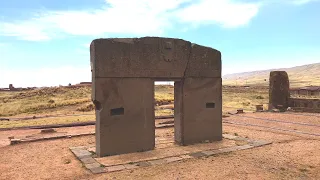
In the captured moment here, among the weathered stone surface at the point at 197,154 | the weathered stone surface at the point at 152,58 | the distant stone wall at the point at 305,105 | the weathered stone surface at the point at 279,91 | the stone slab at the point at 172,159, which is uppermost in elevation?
the weathered stone surface at the point at 152,58

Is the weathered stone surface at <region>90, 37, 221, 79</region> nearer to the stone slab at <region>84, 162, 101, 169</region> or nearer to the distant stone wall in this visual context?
the stone slab at <region>84, 162, 101, 169</region>

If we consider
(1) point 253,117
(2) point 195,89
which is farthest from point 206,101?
(1) point 253,117

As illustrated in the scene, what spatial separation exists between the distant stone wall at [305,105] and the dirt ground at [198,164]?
30.5ft

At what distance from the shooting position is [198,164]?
327 inches

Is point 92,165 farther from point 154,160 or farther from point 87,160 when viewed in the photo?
point 154,160

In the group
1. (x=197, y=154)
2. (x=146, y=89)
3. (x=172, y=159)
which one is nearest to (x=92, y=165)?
(x=172, y=159)

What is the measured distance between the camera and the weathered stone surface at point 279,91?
21781 millimetres

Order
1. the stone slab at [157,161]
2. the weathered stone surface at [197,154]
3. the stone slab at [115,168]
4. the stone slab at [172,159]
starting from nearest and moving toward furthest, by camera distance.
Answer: the stone slab at [115,168]
the stone slab at [157,161]
the stone slab at [172,159]
the weathered stone surface at [197,154]

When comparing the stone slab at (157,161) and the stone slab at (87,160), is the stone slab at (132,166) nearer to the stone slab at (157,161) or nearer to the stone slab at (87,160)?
the stone slab at (157,161)

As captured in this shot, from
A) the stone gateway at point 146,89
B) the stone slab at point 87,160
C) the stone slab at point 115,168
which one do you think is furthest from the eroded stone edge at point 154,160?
the stone gateway at point 146,89

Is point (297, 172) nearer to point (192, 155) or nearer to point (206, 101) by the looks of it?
point (192, 155)

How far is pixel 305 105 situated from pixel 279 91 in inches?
80.7

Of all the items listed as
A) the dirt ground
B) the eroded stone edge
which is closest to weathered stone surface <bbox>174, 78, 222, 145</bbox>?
the eroded stone edge

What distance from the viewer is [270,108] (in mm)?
21938
